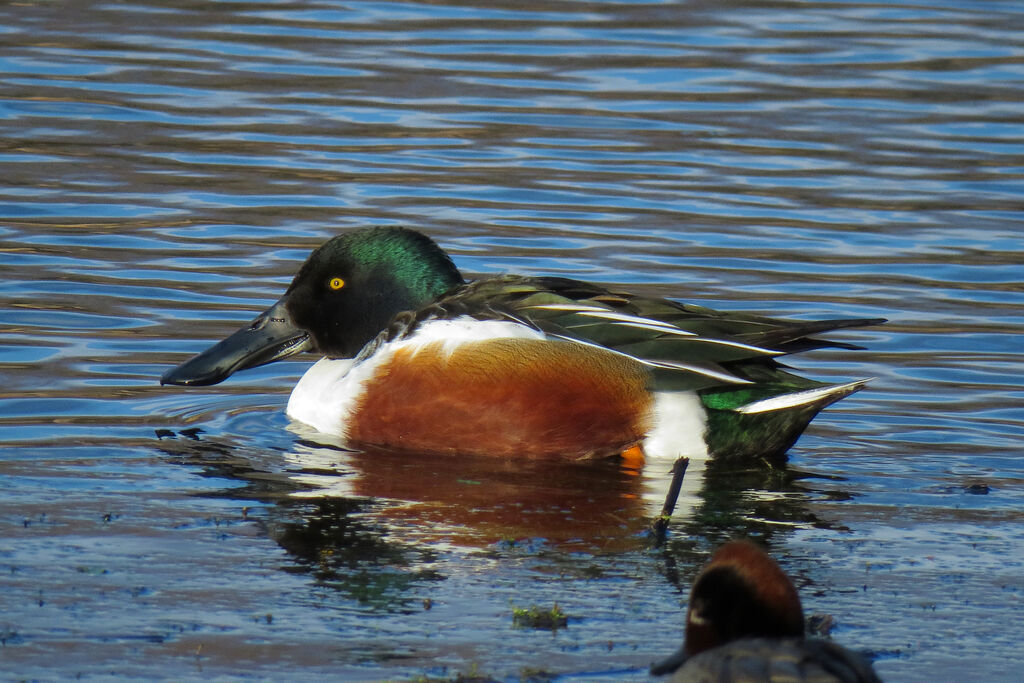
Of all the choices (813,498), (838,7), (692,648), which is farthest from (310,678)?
(838,7)

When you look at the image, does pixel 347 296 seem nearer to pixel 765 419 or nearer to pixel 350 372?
pixel 350 372

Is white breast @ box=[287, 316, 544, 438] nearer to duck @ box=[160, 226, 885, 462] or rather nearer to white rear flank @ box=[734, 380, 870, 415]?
duck @ box=[160, 226, 885, 462]

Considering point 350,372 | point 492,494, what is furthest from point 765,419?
point 350,372

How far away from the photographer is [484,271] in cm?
914

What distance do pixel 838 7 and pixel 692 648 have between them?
13.6m

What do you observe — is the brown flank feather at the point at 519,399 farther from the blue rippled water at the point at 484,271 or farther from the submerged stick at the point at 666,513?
the submerged stick at the point at 666,513

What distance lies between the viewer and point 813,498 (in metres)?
5.99

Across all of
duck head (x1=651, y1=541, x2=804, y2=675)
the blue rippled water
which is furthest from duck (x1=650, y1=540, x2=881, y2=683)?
the blue rippled water

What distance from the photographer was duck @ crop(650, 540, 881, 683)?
346 cm

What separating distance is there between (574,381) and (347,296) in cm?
122

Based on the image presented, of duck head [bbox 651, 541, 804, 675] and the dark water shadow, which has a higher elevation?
duck head [bbox 651, 541, 804, 675]

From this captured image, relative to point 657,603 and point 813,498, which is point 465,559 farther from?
point 813,498

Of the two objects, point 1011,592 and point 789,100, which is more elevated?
point 789,100

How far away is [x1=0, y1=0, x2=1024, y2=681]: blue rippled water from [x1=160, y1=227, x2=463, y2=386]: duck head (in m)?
0.26
